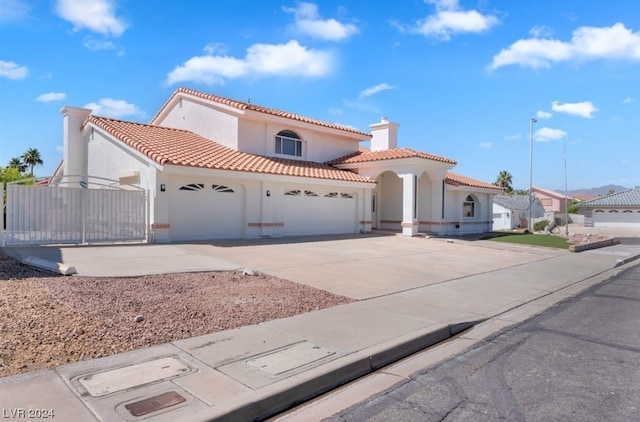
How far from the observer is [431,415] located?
13.5ft

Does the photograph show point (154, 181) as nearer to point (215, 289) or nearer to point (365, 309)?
point (215, 289)

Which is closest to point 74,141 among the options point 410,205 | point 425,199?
point 410,205

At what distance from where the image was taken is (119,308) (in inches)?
266

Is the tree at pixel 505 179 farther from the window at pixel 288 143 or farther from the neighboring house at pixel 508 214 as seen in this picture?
the window at pixel 288 143

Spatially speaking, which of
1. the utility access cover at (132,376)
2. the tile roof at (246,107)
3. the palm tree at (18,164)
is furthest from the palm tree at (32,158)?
the utility access cover at (132,376)

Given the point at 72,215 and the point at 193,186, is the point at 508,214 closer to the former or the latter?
the point at 193,186

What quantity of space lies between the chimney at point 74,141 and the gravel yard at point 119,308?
1429cm

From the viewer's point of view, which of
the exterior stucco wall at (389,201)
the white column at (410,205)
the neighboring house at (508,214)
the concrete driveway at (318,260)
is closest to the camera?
the concrete driveway at (318,260)

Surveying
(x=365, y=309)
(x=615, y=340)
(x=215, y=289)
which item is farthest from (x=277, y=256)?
(x=615, y=340)

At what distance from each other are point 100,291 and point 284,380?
182 inches

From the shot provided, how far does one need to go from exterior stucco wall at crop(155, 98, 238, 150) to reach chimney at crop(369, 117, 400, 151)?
34.0 feet

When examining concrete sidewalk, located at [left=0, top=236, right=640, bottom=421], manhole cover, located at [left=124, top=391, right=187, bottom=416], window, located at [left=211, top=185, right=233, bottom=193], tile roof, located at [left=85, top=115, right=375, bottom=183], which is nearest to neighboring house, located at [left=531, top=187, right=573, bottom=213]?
tile roof, located at [left=85, top=115, right=375, bottom=183]

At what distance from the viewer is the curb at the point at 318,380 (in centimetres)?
393

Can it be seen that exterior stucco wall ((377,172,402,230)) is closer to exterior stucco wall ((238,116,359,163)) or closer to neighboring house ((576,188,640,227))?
exterior stucco wall ((238,116,359,163))
